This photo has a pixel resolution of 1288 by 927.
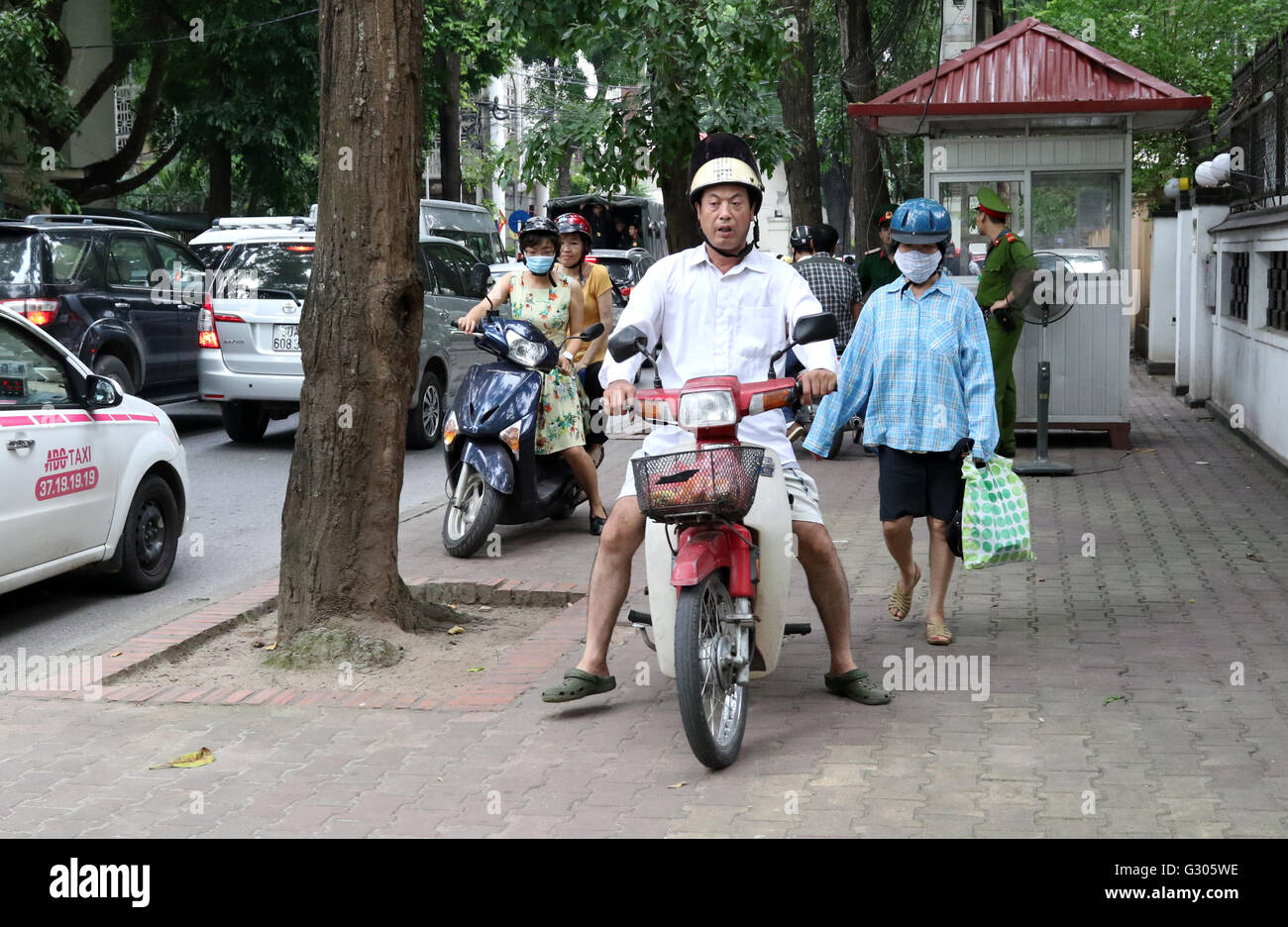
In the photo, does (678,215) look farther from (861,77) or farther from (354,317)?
(354,317)

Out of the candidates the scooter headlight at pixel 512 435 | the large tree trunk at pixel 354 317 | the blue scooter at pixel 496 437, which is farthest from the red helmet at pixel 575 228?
the large tree trunk at pixel 354 317

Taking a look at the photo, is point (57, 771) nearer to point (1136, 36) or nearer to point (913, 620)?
point (913, 620)

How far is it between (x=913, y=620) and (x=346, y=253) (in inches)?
118

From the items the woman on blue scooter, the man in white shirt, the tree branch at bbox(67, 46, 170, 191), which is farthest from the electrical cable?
the man in white shirt

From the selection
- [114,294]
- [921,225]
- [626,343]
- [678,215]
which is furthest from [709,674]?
[678,215]

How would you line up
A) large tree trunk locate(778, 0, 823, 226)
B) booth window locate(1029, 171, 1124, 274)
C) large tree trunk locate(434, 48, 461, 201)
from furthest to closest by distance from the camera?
large tree trunk locate(434, 48, 461, 201), large tree trunk locate(778, 0, 823, 226), booth window locate(1029, 171, 1124, 274)

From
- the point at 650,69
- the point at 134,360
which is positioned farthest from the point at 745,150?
the point at 134,360

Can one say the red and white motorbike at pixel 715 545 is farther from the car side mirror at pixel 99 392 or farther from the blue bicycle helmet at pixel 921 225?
the car side mirror at pixel 99 392

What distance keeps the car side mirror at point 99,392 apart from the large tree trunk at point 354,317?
1.74 meters

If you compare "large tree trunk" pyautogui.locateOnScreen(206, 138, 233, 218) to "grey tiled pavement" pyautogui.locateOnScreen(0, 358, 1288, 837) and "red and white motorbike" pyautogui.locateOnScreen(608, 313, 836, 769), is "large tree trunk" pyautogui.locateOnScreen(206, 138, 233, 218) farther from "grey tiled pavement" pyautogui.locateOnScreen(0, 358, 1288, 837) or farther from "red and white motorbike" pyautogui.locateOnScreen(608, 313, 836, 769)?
"red and white motorbike" pyautogui.locateOnScreen(608, 313, 836, 769)

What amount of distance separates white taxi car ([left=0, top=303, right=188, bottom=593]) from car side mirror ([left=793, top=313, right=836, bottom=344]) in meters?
3.93

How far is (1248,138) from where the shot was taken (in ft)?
48.2

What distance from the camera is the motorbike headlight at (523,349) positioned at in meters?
8.86

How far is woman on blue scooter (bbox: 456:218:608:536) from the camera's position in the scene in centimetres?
913
